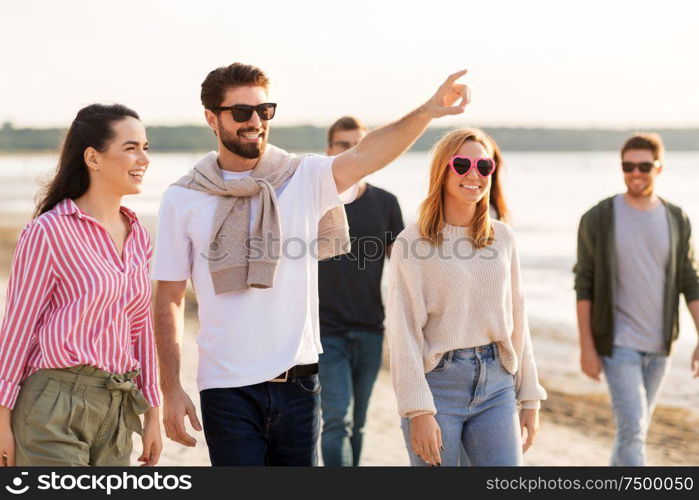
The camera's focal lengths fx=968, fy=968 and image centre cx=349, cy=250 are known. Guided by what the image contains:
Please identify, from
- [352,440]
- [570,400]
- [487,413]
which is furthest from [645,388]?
[570,400]

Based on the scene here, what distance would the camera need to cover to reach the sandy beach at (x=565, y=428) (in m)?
7.20

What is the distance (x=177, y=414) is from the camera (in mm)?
3982

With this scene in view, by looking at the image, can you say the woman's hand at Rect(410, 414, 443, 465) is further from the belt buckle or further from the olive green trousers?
the olive green trousers

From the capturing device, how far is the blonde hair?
175 inches

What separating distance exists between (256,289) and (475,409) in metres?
1.14

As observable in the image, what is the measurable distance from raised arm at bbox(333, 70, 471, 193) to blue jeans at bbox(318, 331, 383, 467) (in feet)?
7.58

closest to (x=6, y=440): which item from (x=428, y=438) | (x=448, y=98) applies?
(x=428, y=438)

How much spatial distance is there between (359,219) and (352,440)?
1422 mm

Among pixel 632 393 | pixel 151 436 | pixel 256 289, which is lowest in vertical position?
pixel 632 393

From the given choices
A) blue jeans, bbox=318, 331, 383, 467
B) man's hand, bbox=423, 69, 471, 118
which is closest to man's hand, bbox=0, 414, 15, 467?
man's hand, bbox=423, 69, 471, 118

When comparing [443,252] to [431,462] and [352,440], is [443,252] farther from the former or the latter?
[352,440]

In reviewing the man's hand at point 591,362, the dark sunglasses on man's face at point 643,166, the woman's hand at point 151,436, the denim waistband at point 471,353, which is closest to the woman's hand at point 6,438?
the woman's hand at point 151,436

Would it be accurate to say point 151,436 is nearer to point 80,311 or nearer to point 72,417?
point 72,417
